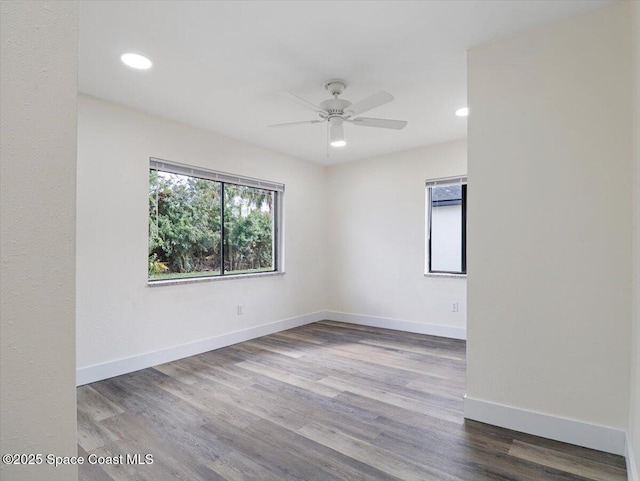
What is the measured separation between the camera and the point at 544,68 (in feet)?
6.96

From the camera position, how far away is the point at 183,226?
3.81 m

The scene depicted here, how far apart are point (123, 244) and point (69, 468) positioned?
2.88 meters

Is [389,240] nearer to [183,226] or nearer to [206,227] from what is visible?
[206,227]

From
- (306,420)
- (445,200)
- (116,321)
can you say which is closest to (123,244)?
(116,321)

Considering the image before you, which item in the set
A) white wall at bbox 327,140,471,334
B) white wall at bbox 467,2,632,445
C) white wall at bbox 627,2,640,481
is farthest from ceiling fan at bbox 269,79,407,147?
white wall at bbox 327,140,471,334

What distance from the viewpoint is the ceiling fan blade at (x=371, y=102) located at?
2402 mm

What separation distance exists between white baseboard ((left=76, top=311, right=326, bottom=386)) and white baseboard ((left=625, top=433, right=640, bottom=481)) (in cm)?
350

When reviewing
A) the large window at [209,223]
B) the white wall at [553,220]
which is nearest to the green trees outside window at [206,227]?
the large window at [209,223]

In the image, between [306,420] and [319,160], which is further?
[319,160]

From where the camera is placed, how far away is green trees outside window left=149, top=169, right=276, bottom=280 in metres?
3.61

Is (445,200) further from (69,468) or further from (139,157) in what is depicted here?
(69,468)

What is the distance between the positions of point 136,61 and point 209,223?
1.92 meters

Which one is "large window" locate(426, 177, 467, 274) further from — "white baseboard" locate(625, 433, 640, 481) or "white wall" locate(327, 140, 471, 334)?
"white baseboard" locate(625, 433, 640, 481)

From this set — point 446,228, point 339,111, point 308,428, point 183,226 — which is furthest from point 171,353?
point 446,228
